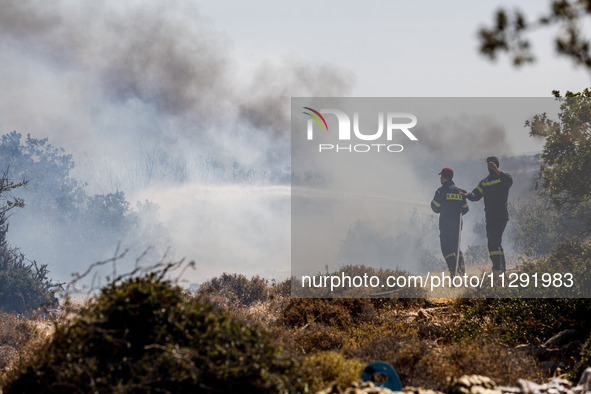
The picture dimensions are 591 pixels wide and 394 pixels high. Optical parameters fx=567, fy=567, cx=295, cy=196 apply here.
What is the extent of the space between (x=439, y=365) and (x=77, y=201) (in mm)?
56214

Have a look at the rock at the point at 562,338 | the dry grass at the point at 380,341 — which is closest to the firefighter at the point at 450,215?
the dry grass at the point at 380,341

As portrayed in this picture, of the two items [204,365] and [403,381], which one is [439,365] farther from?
[204,365]

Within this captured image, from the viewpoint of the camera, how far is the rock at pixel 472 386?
19.1 ft

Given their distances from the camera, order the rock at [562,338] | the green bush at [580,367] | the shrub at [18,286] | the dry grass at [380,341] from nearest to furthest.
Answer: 1. the dry grass at [380,341]
2. the green bush at [580,367]
3. the rock at [562,338]
4. the shrub at [18,286]

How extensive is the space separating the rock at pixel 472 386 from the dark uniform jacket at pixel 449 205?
1138cm

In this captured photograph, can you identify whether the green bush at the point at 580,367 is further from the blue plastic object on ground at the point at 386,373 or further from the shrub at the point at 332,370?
the shrub at the point at 332,370

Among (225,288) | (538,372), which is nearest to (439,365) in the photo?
(538,372)

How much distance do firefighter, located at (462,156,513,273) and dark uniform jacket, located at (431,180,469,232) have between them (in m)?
0.28

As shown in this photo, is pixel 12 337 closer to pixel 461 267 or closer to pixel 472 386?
pixel 461 267

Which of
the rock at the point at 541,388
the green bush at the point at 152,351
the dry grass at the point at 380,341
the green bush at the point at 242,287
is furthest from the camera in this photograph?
the green bush at the point at 242,287

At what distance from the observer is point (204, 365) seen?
533 cm

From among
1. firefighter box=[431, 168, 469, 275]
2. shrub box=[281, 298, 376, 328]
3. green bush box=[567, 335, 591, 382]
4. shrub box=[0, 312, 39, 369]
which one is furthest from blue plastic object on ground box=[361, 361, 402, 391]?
firefighter box=[431, 168, 469, 275]

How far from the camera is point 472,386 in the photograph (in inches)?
239

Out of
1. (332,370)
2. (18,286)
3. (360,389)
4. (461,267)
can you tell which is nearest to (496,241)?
(461,267)
